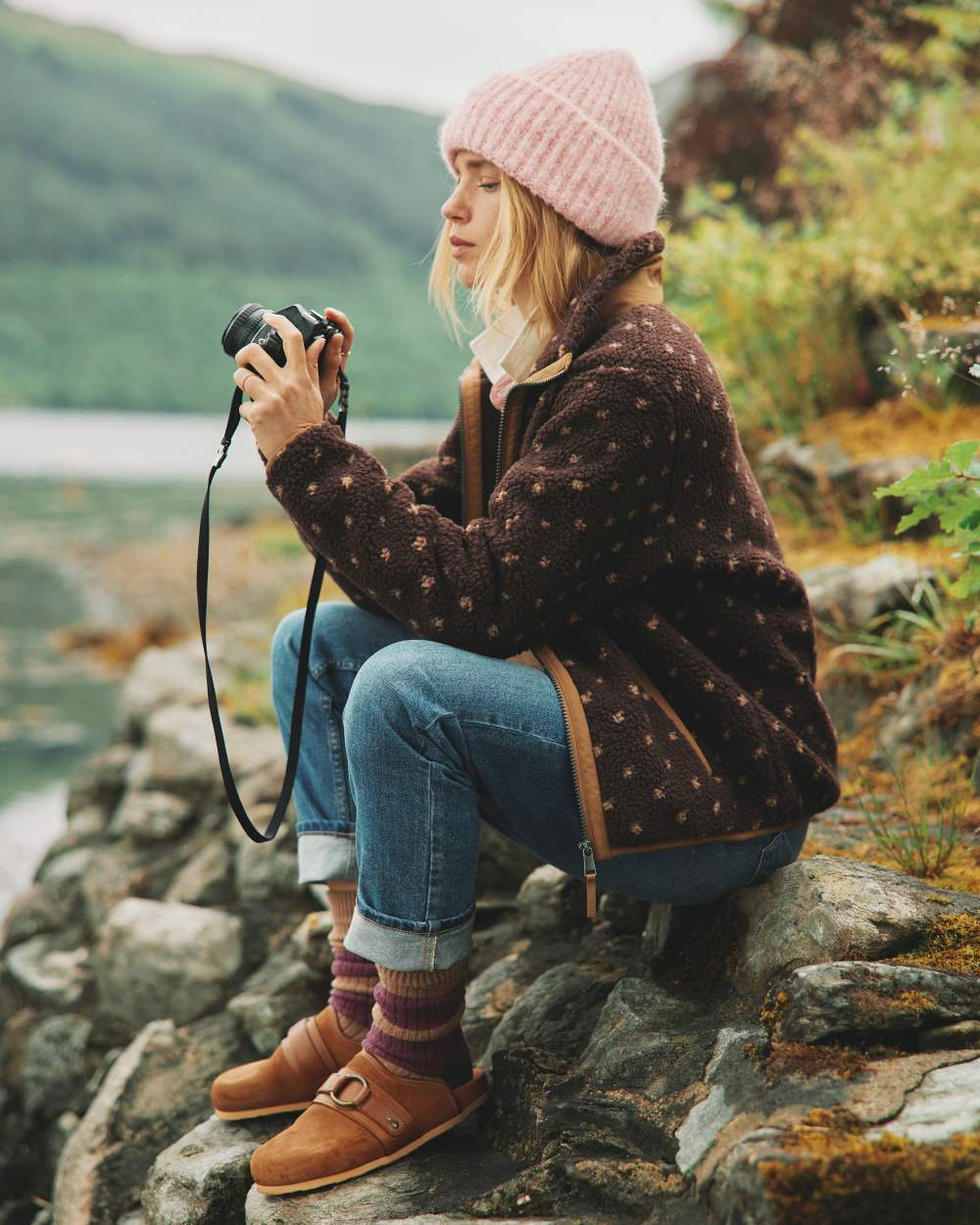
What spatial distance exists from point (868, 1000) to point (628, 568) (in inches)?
25.4

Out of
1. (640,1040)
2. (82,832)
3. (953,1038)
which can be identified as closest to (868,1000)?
(953,1038)

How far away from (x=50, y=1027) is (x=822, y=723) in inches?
96.6

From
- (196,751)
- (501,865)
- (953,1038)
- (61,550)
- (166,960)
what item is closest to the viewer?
(953,1038)

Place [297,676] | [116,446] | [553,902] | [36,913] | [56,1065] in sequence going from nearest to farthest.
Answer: [297,676] < [553,902] < [56,1065] < [36,913] < [116,446]

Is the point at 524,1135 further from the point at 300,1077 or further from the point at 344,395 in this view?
the point at 344,395

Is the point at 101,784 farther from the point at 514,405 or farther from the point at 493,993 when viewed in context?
the point at 514,405

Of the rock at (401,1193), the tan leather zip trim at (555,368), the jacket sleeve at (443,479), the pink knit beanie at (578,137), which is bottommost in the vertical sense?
the rock at (401,1193)

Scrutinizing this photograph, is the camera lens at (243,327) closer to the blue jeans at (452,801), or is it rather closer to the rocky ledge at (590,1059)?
the blue jeans at (452,801)

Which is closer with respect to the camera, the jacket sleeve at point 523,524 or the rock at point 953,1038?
the rock at point 953,1038

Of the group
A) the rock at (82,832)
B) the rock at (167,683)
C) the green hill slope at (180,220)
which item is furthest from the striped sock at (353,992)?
the green hill slope at (180,220)

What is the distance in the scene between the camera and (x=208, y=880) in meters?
3.36

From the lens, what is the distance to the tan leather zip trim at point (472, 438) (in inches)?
75.9

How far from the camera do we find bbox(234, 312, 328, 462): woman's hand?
164 centimetres

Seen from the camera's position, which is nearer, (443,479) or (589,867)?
(589,867)
